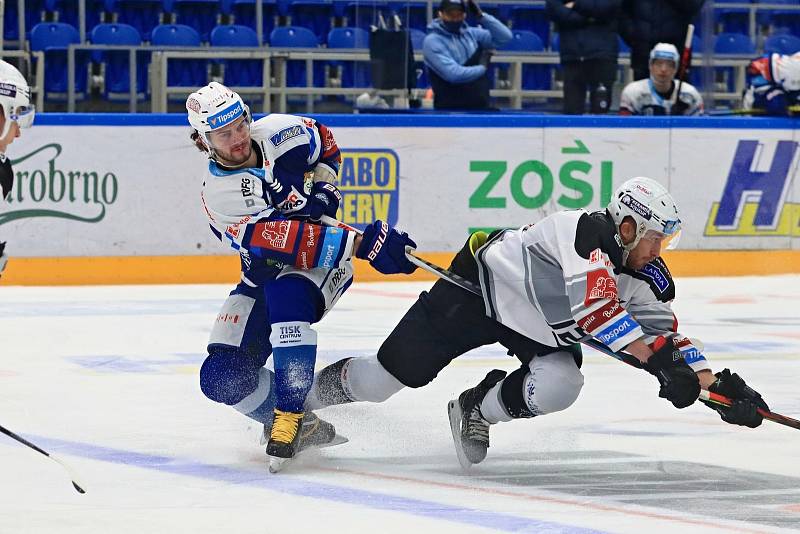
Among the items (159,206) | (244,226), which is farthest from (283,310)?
(159,206)

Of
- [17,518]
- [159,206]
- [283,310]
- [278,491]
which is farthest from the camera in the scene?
[159,206]

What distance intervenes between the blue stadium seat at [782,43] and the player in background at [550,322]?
20.9 ft

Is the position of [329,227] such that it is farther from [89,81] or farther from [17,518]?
[89,81]

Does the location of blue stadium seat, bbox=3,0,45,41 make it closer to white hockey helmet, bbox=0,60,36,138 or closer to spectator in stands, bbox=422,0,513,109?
spectator in stands, bbox=422,0,513,109

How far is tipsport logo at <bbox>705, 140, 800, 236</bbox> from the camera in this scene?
914 cm

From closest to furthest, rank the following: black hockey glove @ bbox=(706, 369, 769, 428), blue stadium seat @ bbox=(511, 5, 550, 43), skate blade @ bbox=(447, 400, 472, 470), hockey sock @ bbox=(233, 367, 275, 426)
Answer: black hockey glove @ bbox=(706, 369, 769, 428)
skate blade @ bbox=(447, 400, 472, 470)
hockey sock @ bbox=(233, 367, 275, 426)
blue stadium seat @ bbox=(511, 5, 550, 43)

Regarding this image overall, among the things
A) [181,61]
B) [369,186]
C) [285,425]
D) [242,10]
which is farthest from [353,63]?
[285,425]

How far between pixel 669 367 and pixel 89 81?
7.71m

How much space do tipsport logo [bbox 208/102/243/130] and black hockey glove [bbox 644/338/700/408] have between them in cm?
135

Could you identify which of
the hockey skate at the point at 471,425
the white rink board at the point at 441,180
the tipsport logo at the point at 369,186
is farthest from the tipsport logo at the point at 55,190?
the hockey skate at the point at 471,425

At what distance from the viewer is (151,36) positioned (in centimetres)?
1141

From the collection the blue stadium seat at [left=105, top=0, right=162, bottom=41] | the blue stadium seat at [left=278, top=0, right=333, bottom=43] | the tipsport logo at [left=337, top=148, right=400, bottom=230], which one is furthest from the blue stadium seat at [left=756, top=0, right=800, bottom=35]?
the blue stadium seat at [left=105, top=0, right=162, bottom=41]

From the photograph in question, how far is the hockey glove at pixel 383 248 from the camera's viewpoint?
423 cm

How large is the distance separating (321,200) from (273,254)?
32 centimetres
